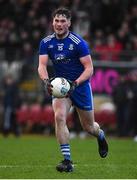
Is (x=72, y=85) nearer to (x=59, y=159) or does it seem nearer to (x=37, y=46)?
(x=59, y=159)

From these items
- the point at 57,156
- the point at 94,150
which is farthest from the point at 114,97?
the point at 57,156

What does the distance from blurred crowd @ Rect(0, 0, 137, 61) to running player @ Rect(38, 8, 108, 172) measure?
13.7 m

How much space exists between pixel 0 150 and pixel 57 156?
2.27 metres

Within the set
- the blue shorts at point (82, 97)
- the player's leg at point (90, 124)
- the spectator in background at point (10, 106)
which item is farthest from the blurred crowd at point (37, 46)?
the blue shorts at point (82, 97)

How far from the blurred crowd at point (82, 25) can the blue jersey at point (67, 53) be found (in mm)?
13776

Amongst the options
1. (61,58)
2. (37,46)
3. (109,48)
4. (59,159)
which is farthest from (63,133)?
(37,46)

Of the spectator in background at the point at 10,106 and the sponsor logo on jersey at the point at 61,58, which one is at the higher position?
the sponsor logo on jersey at the point at 61,58

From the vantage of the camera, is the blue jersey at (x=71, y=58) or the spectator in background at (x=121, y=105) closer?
the blue jersey at (x=71, y=58)

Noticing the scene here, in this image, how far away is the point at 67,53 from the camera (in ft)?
39.5

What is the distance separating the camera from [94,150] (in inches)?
701

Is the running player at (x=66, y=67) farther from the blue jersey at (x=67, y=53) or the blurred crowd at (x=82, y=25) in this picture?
the blurred crowd at (x=82, y=25)

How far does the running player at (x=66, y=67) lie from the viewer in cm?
1188

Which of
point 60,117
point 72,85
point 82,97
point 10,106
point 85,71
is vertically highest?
A: point 85,71

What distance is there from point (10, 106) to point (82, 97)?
1377cm
